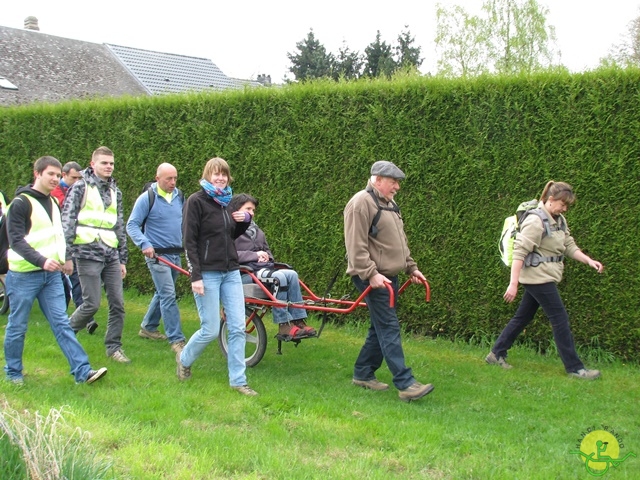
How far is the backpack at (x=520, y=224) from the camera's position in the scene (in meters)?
6.73

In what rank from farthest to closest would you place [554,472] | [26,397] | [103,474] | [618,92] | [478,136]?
[478,136], [618,92], [26,397], [554,472], [103,474]

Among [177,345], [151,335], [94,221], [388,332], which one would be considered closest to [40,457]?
[388,332]

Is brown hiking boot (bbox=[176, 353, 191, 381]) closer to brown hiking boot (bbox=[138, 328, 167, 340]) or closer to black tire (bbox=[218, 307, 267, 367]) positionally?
black tire (bbox=[218, 307, 267, 367])

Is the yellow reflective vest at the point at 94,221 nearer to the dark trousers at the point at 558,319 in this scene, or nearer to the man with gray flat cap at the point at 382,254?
the man with gray flat cap at the point at 382,254

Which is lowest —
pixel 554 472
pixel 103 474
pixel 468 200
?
pixel 554 472

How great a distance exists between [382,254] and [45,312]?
9.88ft

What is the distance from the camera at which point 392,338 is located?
5.87 meters

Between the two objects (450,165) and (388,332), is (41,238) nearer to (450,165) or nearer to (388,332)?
(388,332)

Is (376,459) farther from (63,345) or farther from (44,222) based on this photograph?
(44,222)

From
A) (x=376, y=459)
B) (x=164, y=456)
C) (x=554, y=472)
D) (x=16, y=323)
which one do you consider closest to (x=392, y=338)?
(x=376, y=459)

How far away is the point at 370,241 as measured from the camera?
5957 millimetres

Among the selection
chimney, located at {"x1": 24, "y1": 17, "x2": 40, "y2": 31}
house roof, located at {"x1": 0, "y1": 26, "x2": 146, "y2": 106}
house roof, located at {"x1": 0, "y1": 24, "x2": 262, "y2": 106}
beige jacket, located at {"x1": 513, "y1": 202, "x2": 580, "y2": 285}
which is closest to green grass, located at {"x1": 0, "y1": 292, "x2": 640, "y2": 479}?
beige jacket, located at {"x1": 513, "y1": 202, "x2": 580, "y2": 285}

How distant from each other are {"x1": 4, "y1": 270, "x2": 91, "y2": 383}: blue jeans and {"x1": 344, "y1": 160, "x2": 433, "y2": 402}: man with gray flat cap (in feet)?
8.24

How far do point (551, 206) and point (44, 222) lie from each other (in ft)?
15.7
